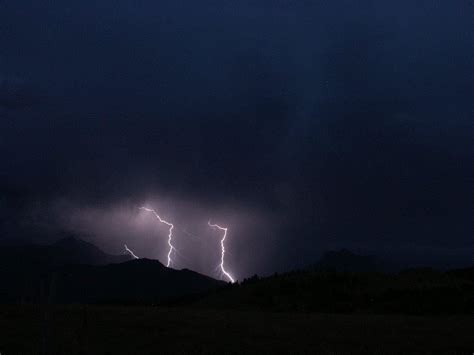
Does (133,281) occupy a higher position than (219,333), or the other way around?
(133,281)

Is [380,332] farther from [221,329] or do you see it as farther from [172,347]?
[172,347]

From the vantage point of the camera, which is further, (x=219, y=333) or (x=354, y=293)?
(x=354, y=293)

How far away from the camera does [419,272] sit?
34.7 meters

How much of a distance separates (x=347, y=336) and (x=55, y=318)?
10249mm

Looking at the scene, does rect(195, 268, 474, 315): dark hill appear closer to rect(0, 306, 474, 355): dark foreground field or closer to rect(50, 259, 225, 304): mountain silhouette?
rect(0, 306, 474, 355): dark foreground field

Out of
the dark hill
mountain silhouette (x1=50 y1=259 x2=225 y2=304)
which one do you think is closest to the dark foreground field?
the dark hill

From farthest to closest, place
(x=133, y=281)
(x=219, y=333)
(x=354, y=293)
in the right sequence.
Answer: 1. (x=133, y=281)
2. (x=354, y=293)
3. (x=219, y=333)

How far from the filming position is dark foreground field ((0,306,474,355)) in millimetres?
13895

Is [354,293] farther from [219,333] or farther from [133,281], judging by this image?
[133,281]

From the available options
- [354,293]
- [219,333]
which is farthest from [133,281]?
[219,333]

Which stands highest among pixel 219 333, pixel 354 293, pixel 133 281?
pixel 133 281

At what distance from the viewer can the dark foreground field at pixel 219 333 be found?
13.9 metres

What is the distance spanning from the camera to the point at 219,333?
53.9ft

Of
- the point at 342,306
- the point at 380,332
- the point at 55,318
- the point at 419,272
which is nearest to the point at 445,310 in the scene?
the point at 342,306
